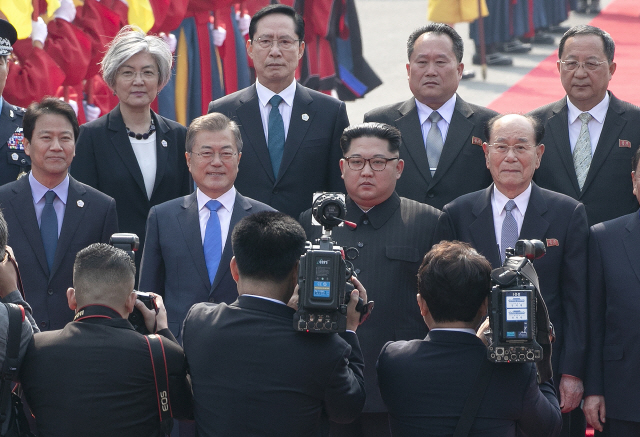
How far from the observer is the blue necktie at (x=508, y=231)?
350 cm

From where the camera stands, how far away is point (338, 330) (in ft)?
8.02

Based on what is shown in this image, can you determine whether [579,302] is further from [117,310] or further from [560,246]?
[117,310]

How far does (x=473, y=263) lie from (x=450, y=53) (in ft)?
5.86

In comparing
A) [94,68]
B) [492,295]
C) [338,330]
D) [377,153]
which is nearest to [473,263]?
[492,295]

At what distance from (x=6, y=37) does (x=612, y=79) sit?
25.8ft

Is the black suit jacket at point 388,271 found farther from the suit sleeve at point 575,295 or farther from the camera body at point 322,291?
the camera body at point 322,291

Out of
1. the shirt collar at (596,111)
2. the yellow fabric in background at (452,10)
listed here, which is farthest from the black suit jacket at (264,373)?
the yellow fabric in background at (452,10)

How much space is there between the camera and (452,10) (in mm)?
10367

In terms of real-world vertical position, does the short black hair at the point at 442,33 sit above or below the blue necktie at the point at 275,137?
above

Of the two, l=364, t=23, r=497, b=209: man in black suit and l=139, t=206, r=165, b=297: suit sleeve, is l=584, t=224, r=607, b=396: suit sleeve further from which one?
l=139, t=206, r=165, b=297: suit sleeve

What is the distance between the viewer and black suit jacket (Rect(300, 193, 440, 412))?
334 centimetres

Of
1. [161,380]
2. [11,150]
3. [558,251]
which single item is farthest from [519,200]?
[11,150]

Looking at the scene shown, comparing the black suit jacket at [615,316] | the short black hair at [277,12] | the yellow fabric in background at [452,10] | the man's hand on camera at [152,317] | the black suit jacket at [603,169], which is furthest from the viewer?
the yellow fabric in background at [452,10]

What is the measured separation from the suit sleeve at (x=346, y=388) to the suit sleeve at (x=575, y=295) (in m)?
1.14
